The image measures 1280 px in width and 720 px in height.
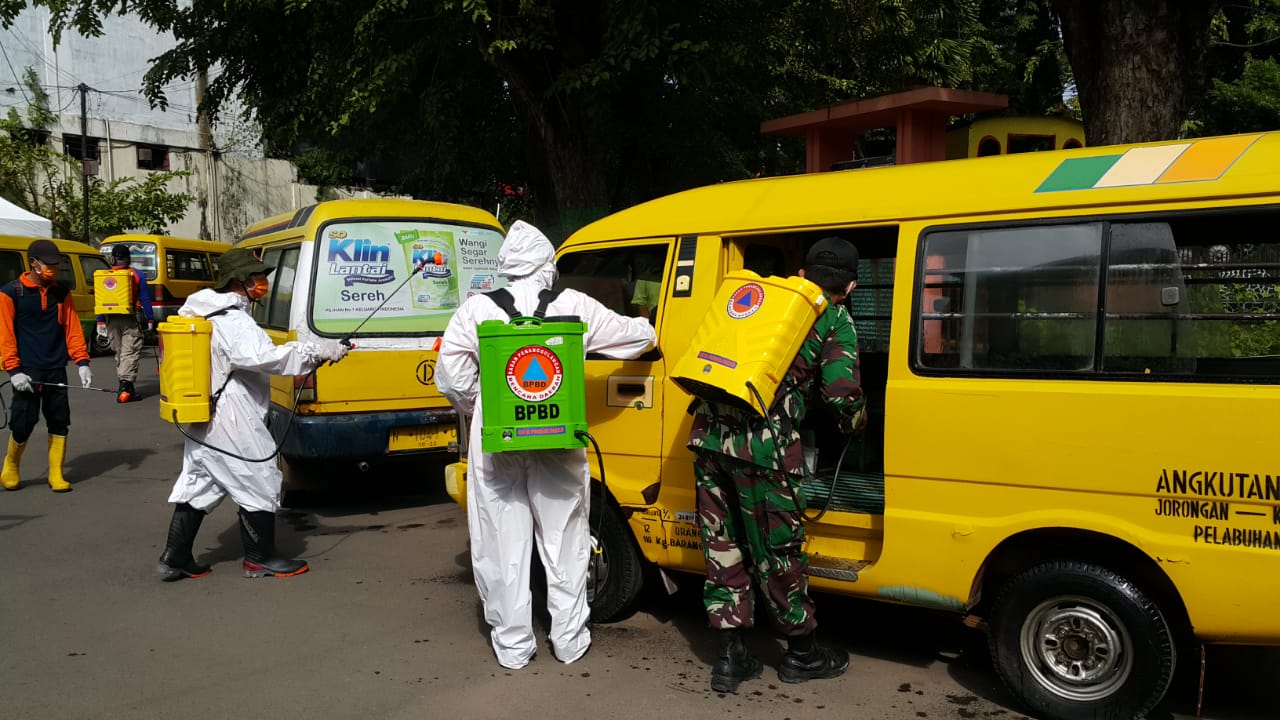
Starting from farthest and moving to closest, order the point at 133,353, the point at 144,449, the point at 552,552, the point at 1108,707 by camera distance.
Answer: the point at 133,353, the point at 144,449, the point at 552,552, the point at 1108,707

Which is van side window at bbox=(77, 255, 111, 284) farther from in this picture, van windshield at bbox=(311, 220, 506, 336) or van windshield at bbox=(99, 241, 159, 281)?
van windshield at bbox=(311, 220, 506, 336)

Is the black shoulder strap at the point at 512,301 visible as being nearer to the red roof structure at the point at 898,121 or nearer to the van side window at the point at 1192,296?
the van side window at the point at 1192,296

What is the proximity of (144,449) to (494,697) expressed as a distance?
7.06 meters

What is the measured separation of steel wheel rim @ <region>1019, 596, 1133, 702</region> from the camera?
3449 mm

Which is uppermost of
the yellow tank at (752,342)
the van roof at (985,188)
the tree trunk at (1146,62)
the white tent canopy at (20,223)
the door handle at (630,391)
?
the tree trunk at (1146,62)

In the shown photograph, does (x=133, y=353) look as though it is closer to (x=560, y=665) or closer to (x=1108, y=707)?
(x=560, y=665)

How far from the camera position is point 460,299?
7.34m

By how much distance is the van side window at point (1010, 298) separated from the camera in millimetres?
3533

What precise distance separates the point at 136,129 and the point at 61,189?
3.70 m

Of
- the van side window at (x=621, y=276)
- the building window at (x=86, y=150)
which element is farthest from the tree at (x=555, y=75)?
the building window at (x=86, y=150)

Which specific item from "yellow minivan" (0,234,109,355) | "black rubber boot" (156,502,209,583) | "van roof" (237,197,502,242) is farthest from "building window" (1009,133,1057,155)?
"yellow minivan" (0,234,109,355)

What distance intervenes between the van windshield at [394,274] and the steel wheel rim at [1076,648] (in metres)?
4.70

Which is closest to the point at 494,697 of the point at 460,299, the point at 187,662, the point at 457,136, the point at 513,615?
the point at 513,615

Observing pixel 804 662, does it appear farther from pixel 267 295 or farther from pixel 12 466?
pixel 12 466
